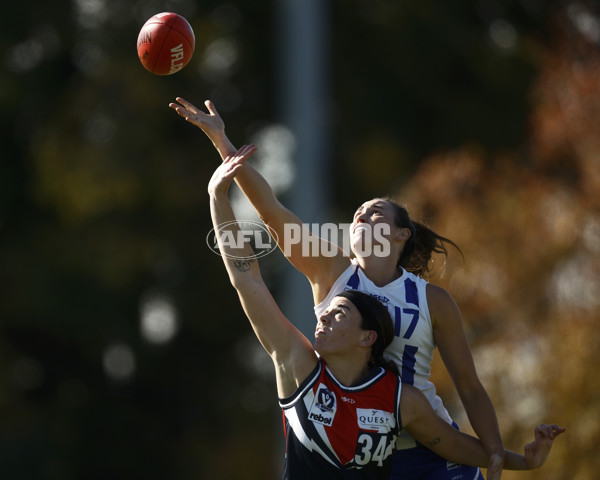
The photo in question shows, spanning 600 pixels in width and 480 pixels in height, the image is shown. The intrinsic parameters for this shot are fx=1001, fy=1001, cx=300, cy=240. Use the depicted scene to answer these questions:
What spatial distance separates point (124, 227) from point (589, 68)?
25.4 ft

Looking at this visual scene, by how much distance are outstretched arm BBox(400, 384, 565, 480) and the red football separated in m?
2.06

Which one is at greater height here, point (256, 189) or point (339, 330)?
point (256, 189)

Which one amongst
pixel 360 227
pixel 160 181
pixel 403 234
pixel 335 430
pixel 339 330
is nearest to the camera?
pixel 335 430

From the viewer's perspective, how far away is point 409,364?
Result: 425cm

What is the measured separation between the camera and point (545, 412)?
8398 mm

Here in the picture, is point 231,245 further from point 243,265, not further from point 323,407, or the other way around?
point 323,407

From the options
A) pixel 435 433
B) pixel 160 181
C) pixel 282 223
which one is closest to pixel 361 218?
pixel 282 223

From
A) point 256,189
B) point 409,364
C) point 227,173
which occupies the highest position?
point 227,173

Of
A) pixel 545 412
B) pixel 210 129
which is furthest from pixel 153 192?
pixel 210 129

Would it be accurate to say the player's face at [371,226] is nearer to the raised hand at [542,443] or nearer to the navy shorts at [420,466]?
the navy shorts at [420,466]

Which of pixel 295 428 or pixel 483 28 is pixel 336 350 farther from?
pixel 483 28

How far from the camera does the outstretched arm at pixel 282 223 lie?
14.2ft

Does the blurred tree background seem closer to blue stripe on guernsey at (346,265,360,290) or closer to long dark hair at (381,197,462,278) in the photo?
long dark hair at (381,197,462,278)

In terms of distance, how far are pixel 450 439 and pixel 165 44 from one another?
235cm
